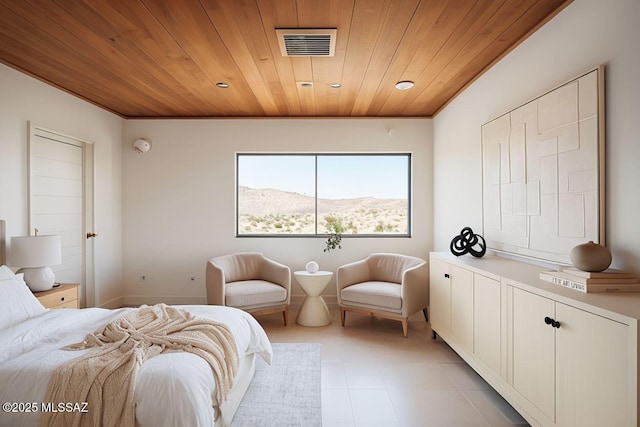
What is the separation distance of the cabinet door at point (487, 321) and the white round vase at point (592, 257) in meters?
0.63

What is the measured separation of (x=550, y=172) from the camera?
2461 millimetres

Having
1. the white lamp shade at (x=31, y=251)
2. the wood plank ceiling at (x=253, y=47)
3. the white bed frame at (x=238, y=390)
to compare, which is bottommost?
the white bed frame at (x=238, y=390)

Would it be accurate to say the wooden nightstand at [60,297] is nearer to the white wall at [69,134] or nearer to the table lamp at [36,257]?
the table lamp at [36,257]

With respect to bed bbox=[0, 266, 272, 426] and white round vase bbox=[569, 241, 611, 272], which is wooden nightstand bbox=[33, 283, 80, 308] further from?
white round vase bbox=[569, 241, 611, 272]

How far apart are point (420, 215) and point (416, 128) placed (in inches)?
46.4

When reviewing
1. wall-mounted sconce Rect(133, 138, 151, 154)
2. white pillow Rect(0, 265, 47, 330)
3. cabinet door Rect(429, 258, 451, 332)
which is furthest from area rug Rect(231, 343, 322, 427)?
wall-mounted sconce Rect(133, 138, 151, 154)

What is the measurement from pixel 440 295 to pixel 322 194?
7.64 feet

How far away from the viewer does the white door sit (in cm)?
368

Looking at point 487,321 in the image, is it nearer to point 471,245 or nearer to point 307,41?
point 471,245

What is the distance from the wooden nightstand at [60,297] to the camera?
125 inches

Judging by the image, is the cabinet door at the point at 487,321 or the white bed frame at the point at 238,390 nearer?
the white bed frame at the point at 238,390

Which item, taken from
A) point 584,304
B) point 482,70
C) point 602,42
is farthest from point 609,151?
point 482,70

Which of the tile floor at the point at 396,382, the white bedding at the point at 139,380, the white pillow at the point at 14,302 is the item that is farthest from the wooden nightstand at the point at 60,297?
the tile floor at the point at 396,382

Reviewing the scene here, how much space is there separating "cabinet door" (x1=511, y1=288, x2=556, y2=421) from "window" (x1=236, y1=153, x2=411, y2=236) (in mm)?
3076
